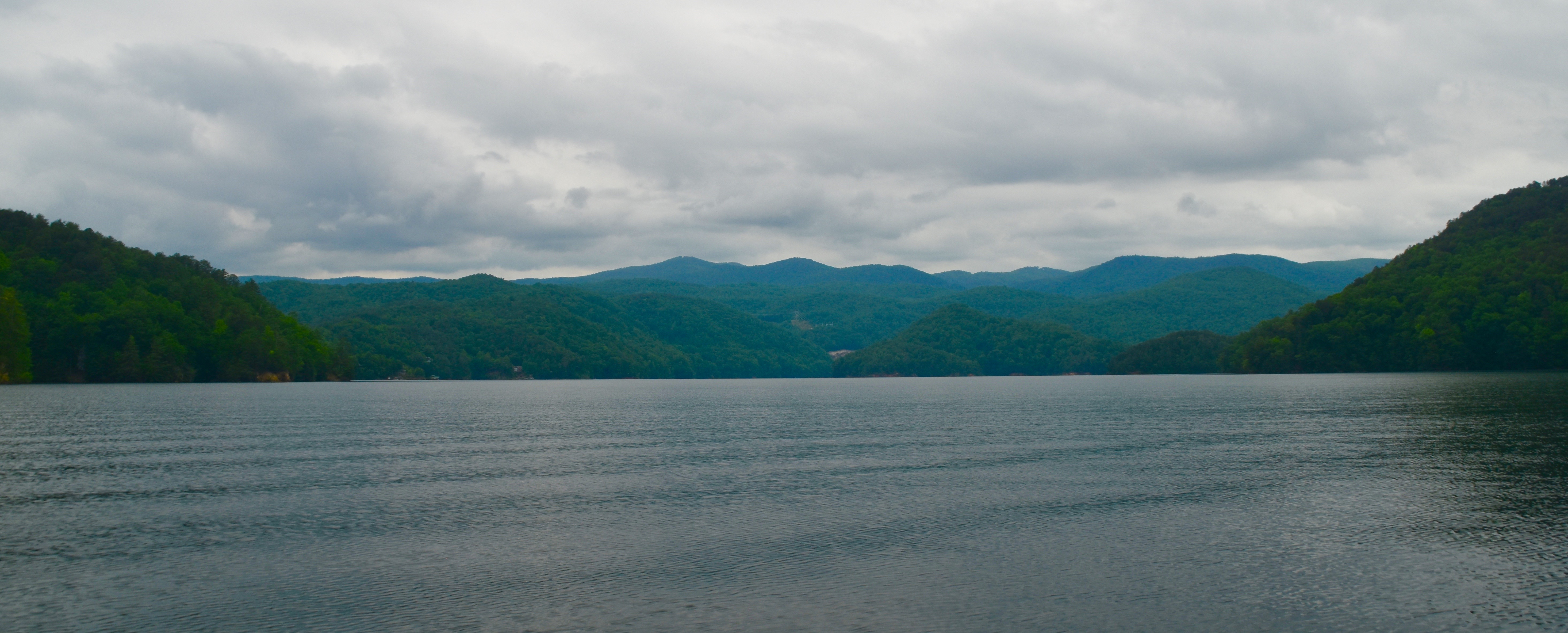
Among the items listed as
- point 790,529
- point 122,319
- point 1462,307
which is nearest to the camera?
point 790,529

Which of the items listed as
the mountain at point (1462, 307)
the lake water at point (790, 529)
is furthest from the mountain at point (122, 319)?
the mountain at point (1462, 307)

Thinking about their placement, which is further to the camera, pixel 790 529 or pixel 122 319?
pixel 122 319

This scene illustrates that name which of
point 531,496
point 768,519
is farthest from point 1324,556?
point 531,496

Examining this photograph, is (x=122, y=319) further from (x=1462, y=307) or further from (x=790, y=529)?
(x=1462, y=307)

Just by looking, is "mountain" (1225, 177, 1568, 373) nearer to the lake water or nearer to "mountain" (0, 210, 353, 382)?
the lake water

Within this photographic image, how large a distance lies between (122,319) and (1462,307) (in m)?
217

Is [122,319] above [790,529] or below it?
above

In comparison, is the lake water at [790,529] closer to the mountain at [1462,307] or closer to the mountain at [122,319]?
the mountain at [122,319]

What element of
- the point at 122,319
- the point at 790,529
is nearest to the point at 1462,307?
the point at 790,529

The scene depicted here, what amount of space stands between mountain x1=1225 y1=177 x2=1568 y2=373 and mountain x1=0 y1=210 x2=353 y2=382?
194817 millimetres

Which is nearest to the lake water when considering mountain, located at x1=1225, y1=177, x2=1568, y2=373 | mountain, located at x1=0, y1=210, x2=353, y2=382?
mountain, located at x1=0, y1=210, x2=353, y2=382

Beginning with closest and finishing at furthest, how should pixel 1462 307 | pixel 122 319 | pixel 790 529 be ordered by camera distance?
pixel 790 529
pixel 122 319
pixel 1462 307

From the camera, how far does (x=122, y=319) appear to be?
14375 cm

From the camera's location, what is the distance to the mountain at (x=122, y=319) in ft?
451
